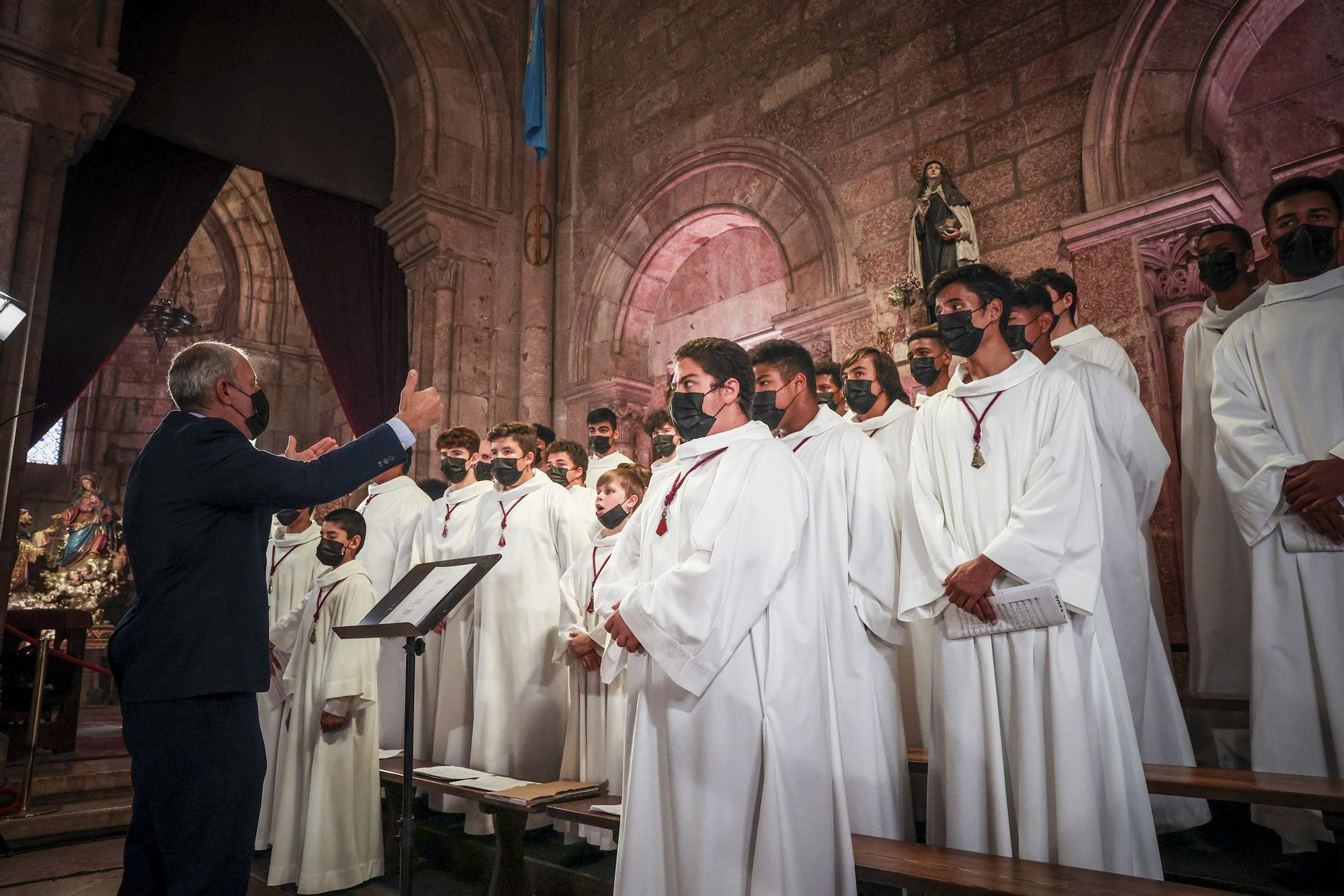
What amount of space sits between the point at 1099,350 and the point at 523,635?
3319 millimetres

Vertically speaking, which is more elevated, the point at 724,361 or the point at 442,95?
the point at 442,95

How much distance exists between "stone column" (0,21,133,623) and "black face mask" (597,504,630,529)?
4.07 m

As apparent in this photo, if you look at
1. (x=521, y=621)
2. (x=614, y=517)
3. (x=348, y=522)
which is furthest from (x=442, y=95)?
(x=614, y=517)

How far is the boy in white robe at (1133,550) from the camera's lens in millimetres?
3311

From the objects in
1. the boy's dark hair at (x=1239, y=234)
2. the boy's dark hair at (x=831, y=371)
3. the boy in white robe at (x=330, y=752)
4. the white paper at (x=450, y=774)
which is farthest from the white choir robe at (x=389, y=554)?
the boy's dark hair at (x=1239, y=234)

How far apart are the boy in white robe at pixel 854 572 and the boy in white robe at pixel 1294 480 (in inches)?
46.1

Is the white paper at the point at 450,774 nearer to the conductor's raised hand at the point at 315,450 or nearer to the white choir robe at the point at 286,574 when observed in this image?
the white choir robe at the point at 286,574

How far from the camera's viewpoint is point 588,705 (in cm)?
464

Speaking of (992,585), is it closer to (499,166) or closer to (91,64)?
(91,64)

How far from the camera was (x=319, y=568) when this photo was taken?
5633 millimetres

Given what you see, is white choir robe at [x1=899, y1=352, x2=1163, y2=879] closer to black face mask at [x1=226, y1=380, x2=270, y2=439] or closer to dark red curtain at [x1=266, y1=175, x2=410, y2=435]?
black face mask at [x1=226, y1=380, x2=270, y2=439]

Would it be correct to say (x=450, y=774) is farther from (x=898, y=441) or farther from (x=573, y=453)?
(x=898, y=441)

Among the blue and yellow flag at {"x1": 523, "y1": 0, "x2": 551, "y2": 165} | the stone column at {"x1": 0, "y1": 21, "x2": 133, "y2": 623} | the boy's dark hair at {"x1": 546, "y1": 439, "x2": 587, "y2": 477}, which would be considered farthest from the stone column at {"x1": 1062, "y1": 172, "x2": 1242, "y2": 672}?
the stone column at {"x1": 0, "y1": 21, "x2": 133, "y2": 623}

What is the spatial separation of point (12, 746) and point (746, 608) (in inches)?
265
